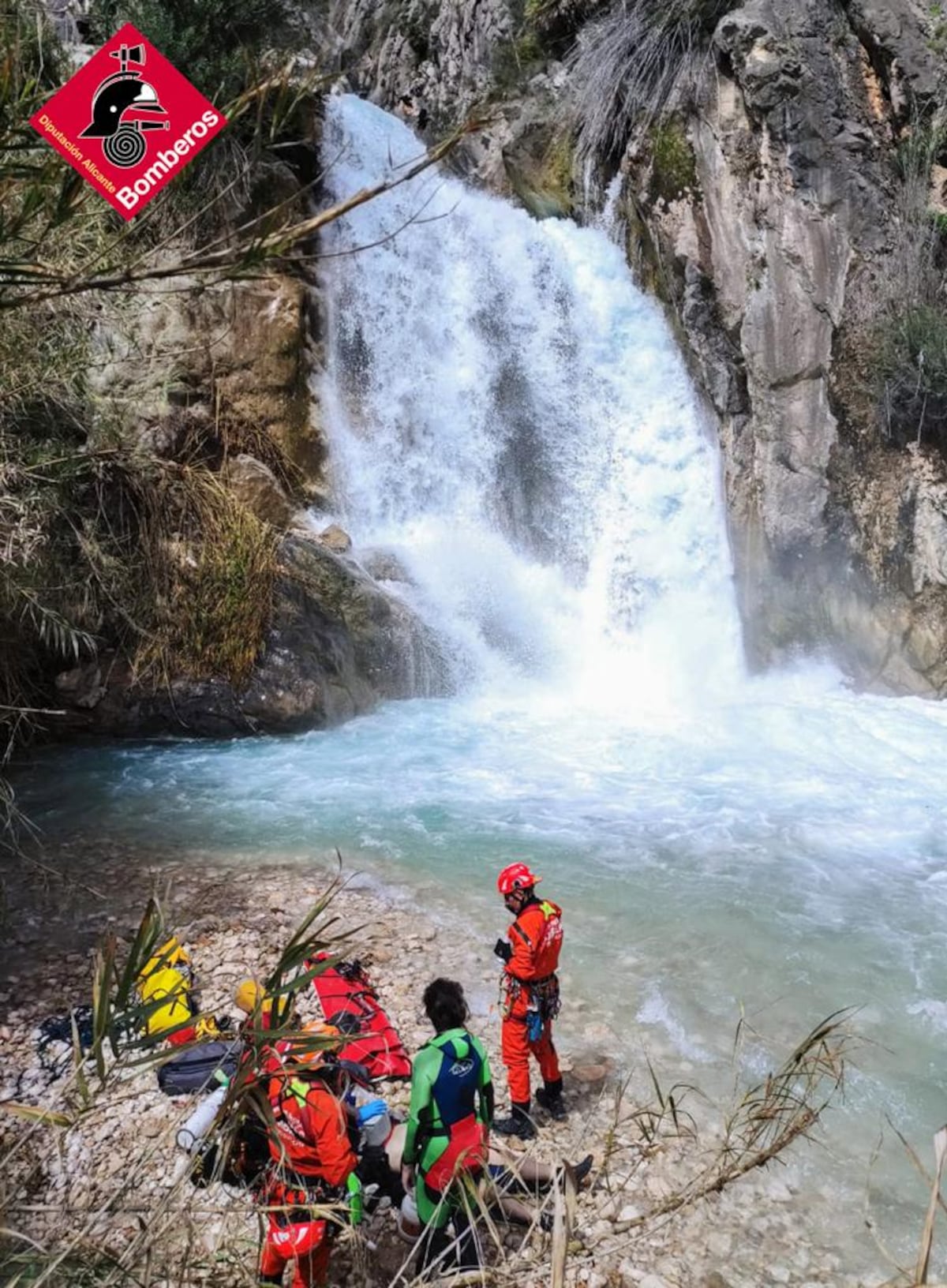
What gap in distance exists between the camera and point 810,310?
10961 millimetres

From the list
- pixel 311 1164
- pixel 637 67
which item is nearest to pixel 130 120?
pixel 311 1164

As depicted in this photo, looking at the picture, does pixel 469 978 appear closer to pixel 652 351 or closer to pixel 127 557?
pixel 127 557

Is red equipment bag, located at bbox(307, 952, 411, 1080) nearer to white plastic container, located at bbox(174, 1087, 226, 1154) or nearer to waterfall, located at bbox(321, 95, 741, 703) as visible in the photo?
white plastic container, located at bbox(174, 1087, 226, 1154)

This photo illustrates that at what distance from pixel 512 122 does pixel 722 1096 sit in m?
15.1

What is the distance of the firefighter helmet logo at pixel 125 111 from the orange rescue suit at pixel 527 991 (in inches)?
121

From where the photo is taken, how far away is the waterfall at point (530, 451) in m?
11.2

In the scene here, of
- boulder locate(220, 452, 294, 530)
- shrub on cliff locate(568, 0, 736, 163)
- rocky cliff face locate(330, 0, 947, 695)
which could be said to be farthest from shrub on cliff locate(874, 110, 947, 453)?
boulder locate(220, 452, 294, 530)

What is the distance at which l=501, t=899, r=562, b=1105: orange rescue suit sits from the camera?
3678 millimetres

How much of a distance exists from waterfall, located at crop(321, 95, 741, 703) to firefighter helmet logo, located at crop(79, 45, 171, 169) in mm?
7960

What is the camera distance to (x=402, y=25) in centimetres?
1788

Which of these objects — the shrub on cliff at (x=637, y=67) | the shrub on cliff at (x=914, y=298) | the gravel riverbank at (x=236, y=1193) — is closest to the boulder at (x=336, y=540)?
the gravel riverbank at (x=236, y=1193)

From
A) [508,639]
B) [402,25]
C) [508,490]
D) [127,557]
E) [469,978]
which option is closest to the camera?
[469,978]

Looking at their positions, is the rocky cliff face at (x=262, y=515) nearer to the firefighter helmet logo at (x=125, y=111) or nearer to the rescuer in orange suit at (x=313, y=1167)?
the firefighter helmet logo at (x=125, y=111)

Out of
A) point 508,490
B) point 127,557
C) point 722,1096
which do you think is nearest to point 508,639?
point 508,490
